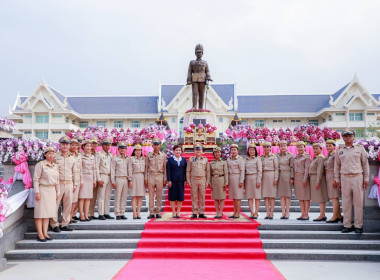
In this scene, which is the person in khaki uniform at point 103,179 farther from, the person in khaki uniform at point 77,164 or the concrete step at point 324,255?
the concrete step at point 324,255

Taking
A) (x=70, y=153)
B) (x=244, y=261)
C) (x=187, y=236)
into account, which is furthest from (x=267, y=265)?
(x=70, y=153)

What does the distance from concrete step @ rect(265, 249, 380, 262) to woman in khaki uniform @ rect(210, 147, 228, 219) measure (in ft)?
6.06

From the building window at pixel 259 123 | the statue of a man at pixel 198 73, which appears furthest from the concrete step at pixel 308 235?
the building window at pixel 259 123

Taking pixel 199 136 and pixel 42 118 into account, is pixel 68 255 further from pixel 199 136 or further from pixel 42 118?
pixel 42 118

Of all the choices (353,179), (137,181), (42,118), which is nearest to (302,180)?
(353,179)

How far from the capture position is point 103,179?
7473 mm

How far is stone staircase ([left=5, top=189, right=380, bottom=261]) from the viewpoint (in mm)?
5598

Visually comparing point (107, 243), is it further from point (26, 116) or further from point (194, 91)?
point (26, 116)

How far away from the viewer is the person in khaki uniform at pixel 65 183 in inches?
253

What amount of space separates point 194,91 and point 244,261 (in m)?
10.0

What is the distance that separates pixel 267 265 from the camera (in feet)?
17.0

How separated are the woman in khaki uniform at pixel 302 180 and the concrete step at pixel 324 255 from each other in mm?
1668

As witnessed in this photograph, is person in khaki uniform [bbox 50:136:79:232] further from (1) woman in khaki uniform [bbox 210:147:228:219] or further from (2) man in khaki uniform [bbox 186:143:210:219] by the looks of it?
(1) woman in khaki uniform [bbox 210:147:228:219]

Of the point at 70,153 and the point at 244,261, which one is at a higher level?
the point at 70,153
